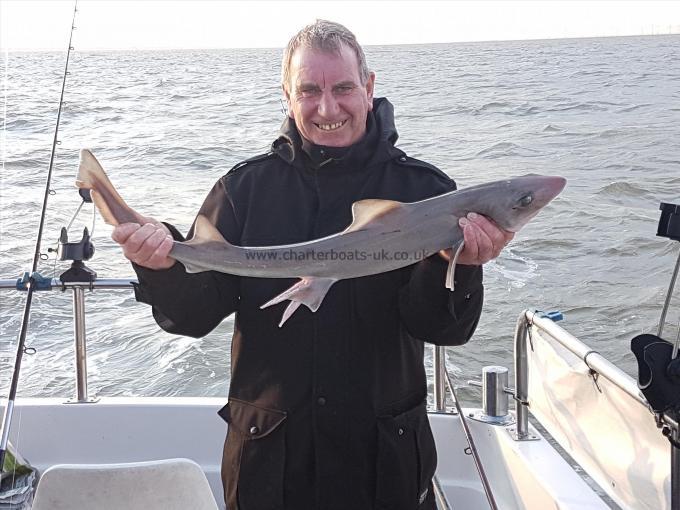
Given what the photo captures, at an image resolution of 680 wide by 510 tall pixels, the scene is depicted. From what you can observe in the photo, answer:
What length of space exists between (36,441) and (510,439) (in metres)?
2.43

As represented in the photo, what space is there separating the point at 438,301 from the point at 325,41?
2.79 feet

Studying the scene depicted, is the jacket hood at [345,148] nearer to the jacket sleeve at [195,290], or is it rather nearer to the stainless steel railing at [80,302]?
the jacket sleeve at [195,290]

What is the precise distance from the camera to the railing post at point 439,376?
3508 millimetres

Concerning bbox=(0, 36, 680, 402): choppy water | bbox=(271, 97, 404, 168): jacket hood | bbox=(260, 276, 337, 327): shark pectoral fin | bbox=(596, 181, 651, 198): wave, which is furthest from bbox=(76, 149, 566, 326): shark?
bbox=(596, 181, 651, 198): wave

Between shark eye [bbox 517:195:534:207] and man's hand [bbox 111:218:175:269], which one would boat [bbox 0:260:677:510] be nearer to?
man's hand [bbox 111:218:175:269]

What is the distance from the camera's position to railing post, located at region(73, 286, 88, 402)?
11.8 feet

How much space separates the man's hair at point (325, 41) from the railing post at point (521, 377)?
1495 millimetres

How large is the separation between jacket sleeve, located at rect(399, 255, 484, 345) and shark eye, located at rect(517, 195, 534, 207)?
22 centimetres

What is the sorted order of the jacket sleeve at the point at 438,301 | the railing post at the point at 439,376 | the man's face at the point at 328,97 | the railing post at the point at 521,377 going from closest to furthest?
the jacket sleeve at the point at 438,301 < the man's face at the point at 328,97 < the railing post at the point at 521,377 < the railing post at the point at 439,376

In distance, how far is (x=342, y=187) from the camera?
235 cm

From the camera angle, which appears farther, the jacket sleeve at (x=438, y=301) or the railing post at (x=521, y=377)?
the railing post at (x=521, y=377)

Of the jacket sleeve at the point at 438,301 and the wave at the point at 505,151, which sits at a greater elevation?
the jacket sleeve at the point at 438,301

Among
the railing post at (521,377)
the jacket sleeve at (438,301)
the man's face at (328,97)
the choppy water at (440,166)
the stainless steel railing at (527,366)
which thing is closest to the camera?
the jacket sleeve at (438,301)

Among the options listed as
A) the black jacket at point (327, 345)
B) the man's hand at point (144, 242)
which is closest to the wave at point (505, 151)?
the black jacket at point (327, 345)
